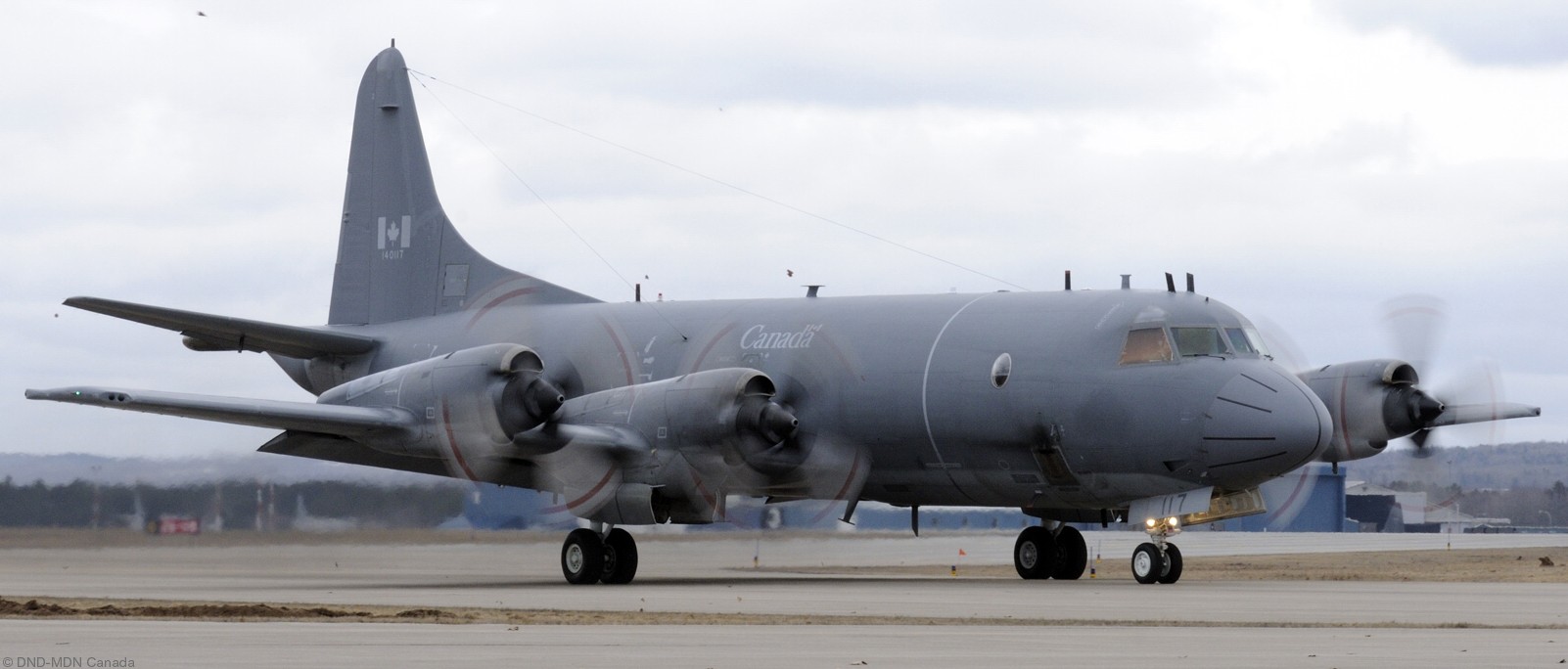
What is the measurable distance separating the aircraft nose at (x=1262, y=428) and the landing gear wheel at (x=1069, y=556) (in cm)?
401

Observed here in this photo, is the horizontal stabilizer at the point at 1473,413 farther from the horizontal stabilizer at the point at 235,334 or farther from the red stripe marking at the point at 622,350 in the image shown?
the horizontal stabilizer at the point at 235,334

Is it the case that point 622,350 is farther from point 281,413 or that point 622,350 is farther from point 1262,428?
point 1262,428

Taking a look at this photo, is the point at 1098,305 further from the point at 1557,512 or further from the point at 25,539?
the point at 1557,512

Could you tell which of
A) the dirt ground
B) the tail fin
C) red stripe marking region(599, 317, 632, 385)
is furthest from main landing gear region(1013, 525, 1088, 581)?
the tail fin

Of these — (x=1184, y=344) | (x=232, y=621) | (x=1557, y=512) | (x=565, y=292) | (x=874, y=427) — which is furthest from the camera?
(x=1557, y=512)

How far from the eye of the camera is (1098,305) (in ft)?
70.8

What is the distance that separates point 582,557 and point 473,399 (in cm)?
248

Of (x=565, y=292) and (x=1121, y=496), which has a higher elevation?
(x=565, y=292)

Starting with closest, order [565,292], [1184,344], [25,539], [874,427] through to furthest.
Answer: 1. [1184,344]
2. [874,427]
3. [25,539]
4. [565,292]

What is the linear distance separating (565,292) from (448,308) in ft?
6.86

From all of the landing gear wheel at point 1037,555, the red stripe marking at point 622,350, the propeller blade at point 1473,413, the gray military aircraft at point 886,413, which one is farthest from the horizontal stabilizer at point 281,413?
the propeller blade at point 1473,413

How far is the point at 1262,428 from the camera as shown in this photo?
64.7 feet

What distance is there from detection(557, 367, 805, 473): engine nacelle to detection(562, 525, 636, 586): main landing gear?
55.2 inches

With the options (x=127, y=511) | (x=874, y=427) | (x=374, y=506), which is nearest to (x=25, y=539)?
(x=127, y=511)
